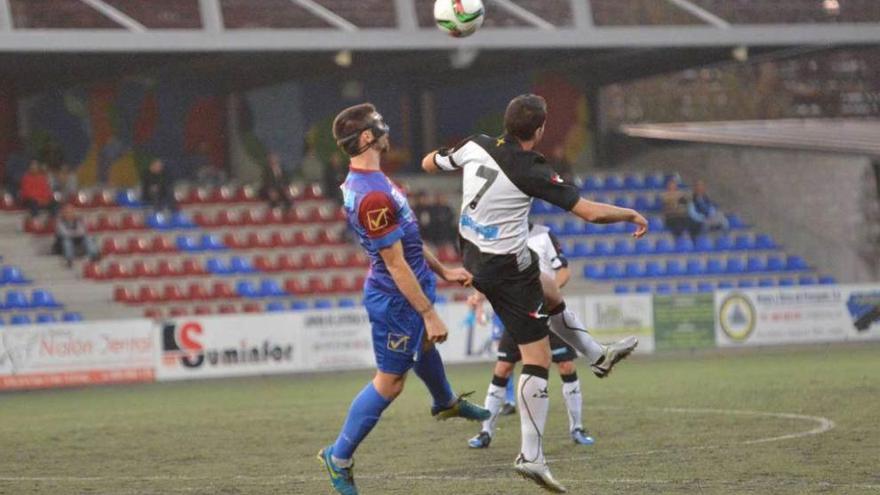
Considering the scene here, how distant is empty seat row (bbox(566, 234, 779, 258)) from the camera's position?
3266 cm

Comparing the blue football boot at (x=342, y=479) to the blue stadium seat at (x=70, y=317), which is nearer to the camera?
the blue football boot at (x=342, y=479)

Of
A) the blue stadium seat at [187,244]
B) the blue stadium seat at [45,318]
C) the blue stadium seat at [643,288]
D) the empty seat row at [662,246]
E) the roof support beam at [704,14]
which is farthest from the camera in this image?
the empty seat row at [662,246]

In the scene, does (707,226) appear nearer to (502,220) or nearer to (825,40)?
(825,40)

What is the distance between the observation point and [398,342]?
911 centimetres

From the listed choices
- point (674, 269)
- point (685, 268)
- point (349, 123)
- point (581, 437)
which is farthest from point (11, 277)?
point (349, 123)

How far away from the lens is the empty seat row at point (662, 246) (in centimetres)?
3266

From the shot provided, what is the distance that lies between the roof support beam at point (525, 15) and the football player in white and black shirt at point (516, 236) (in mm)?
19693

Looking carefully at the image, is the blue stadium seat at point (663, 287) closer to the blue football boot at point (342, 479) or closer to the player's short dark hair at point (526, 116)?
the player's short dark hair at point (526, 116)


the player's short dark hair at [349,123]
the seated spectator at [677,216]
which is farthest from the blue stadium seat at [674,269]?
the player's short dark hair at [349,123]

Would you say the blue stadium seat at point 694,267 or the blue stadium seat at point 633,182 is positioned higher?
the blue stadium seat at point 633,182

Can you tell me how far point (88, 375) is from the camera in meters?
23.3

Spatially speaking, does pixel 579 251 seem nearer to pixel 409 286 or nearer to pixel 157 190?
pixel 157 190

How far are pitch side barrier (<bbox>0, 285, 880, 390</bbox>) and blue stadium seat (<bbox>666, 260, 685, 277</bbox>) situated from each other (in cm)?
505

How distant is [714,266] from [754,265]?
32.6 inches
